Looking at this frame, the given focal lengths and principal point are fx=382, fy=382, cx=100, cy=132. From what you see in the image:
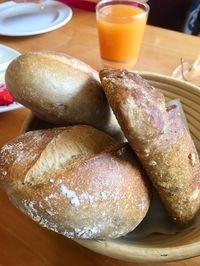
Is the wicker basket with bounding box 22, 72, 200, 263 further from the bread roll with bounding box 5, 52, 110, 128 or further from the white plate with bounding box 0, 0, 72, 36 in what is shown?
the white plate with bounding box 0, 0, 72, 36

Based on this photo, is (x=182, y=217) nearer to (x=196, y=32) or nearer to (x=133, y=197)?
(x=133, y=197)

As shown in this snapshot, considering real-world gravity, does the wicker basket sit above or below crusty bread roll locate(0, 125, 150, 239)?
below

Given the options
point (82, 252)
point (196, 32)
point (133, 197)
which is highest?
point (133, 197)

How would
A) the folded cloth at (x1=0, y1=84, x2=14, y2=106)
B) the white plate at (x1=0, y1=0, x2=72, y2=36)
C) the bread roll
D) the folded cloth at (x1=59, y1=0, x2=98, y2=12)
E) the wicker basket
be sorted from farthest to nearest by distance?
the folded cloth at (x1=59, y1=0, x2=98, y2=12) → the white plate at (x1=0, y1=0, x2=72, y2=36) → the folded cloth at (x1=0, y1=84, x2=14, y2=106) → the bread roll → the wicker basket

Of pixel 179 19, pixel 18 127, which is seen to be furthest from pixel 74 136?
pixel 179 19

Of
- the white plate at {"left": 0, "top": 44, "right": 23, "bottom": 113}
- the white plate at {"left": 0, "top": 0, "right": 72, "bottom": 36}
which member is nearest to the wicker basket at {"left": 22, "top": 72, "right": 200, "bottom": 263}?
the white plate at {"left": 0, "top": 44, "right": 23, "bottom": 113}

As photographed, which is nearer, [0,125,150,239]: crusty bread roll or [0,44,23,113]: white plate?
[0,125,150,239]: crusty bread roll
